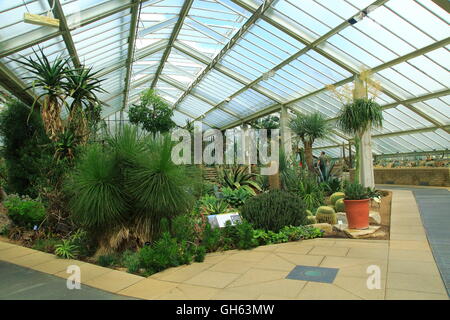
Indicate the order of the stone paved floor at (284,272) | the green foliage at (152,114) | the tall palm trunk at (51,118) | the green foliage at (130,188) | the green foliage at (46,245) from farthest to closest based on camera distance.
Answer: the green foliage at (152,114) → the tall palm trunk at (51,118) → the green foliage at (46,245) → the green foliage at (130,188) → the stone paved floor at (284,272)

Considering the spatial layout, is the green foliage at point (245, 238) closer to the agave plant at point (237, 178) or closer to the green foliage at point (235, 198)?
the green foliage at point (235, 198)

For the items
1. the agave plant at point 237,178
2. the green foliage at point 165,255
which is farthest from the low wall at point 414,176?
the green foliage at point 165,255

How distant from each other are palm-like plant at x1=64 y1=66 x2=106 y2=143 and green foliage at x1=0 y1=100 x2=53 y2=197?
140 centimetres

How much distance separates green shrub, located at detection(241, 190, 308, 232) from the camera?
5.31m

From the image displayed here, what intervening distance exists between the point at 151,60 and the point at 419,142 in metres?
12.7

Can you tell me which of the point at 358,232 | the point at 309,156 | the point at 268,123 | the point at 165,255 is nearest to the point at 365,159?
the point at 309,156

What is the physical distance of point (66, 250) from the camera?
454 cm

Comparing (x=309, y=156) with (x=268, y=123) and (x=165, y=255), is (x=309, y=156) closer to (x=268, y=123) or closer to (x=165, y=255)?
(x=165, y=255)

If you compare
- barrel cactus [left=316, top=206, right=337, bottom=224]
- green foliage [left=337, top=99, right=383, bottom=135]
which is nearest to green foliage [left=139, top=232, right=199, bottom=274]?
barrel cactus [left=316, top=206, right=337, bottom=224]

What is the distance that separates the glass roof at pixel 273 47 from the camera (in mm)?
8516

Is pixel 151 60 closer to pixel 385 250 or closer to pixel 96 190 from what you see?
pixel 96 190

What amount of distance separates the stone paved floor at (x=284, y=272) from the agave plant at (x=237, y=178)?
4.32m

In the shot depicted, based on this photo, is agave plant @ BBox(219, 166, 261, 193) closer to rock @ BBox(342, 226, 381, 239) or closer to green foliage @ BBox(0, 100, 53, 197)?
rock @ BBox(342, 226, 381, 239)

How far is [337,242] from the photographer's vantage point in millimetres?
4871
